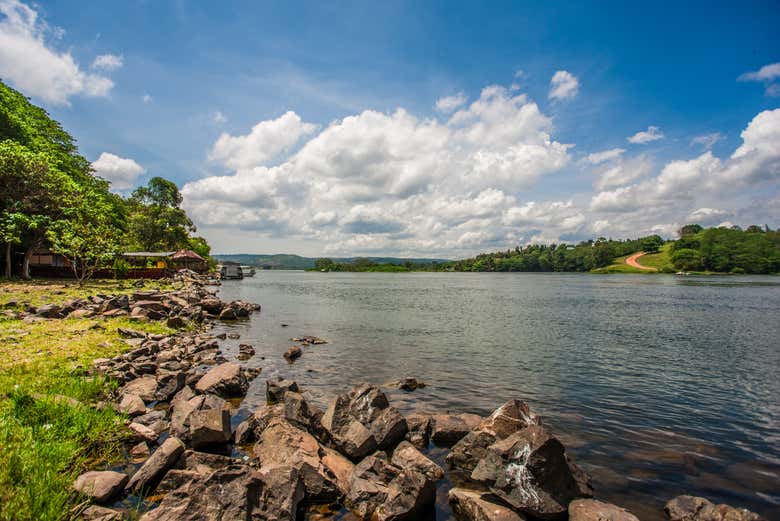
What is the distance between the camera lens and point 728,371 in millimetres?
18938

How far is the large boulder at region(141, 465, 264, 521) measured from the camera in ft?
18.0

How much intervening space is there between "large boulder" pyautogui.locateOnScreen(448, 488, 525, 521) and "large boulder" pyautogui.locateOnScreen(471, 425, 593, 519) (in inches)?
9.0

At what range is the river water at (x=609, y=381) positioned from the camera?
916 cm

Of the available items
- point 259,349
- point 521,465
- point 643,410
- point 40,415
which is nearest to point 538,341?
point 643,410

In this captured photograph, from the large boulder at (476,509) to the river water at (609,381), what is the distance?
0.42m

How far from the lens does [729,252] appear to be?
170 m

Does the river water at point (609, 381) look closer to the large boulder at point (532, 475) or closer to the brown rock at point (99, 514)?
the large boulder at point (532, 475)

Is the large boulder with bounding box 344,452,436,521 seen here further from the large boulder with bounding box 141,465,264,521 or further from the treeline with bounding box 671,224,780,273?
the treeline with bounding box 671,224,780,273

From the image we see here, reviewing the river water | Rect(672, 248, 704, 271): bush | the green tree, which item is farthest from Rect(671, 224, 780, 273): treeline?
the green tree

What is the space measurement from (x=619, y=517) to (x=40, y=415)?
39.0 ft

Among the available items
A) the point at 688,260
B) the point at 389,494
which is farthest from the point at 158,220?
the point at 688,260

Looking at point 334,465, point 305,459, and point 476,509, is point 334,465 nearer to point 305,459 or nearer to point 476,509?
point 305,459

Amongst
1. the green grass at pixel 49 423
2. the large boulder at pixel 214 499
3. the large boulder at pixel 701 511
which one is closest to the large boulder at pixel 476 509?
the large boulder at pixel 701 511

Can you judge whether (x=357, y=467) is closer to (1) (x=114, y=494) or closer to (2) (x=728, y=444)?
(1) (x=114, y=494)
